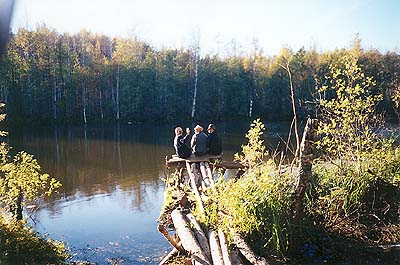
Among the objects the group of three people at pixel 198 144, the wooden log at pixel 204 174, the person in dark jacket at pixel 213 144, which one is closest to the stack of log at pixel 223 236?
the wooden log at pixel 204 174

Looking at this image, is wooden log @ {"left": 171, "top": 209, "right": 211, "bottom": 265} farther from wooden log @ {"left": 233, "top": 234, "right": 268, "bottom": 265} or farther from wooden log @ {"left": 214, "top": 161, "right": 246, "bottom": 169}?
wooden log @ {"left": 214, "top": 161, "right": 246, "bottom": 169}

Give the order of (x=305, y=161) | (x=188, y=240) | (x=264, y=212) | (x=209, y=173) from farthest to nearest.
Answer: (x=209, y=173), (x=188, y=240), (x=264, y=212), (x=305, y=161)

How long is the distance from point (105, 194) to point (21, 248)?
9.31m

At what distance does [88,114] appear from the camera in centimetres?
4556

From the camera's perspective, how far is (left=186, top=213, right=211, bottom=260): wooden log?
6871 millimetres

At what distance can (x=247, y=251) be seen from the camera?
244 inches

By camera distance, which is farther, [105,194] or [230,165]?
[105,194]

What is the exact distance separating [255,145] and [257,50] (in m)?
50.9

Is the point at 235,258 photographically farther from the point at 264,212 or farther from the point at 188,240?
the point at 188,240

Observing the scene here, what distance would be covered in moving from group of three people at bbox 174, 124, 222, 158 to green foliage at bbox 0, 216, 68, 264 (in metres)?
6.58

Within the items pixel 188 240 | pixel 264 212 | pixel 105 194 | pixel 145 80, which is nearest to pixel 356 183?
pixel 264 212

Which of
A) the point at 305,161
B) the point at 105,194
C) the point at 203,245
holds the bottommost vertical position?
the point at 105,194

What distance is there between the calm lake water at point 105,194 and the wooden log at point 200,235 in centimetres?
191

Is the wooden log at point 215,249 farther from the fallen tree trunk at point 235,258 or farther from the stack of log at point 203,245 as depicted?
the fallen tree trunk at point 235,258
